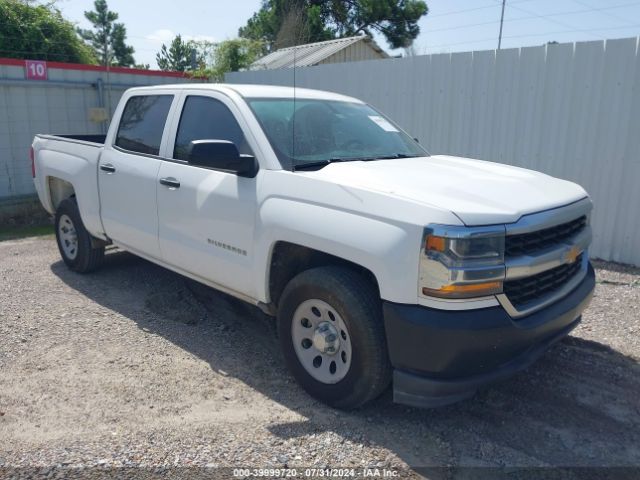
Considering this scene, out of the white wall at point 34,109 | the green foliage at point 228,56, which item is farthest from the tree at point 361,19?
the white wall at point 34,109

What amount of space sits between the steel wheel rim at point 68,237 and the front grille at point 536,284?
15.7 ft

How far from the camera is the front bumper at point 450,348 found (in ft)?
10.0

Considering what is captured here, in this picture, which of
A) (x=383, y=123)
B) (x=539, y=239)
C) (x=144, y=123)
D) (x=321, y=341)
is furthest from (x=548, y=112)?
(x=321, y=341)

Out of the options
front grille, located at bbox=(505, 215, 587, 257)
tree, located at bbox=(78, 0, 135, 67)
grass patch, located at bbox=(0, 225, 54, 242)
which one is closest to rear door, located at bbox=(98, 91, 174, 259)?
front grille, located at bbox=(505, 215, 587, 257)

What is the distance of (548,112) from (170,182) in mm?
4859

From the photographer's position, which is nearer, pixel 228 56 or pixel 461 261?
pixel 461 261

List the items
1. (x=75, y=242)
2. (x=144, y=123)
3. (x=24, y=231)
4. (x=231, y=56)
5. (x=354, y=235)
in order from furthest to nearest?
(x=231, y=56) < (x=24, y=231) < (x=75, y=242) < (x=144, y=123) < (x=354, y=235)

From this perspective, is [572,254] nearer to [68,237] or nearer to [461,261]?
[461,261]

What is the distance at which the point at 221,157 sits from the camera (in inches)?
152

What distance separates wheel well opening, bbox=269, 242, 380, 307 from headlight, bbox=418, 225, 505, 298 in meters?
0.78

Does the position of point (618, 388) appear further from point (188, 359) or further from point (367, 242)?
point (188, 359)

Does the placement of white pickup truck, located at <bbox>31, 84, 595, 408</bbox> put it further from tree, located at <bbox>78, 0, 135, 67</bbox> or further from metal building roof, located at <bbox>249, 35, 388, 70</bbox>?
tree, located at <bbox>78, 0, 135, 67</bbox>

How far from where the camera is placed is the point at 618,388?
157 inches

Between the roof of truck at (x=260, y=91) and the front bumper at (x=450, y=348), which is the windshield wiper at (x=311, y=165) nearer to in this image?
the roof of truck at (x=260, y=91)
